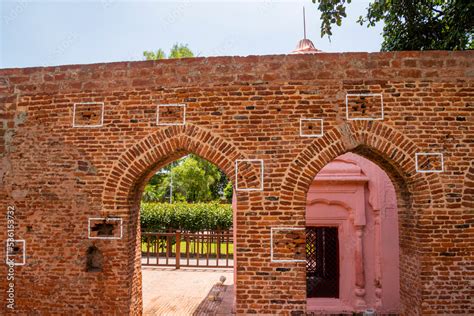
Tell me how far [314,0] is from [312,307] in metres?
6.96

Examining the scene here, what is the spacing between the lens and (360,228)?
884cm

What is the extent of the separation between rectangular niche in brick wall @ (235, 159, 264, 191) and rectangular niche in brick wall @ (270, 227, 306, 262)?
2.49ft

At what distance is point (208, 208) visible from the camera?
20969 millimetres

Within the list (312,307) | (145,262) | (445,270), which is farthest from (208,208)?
(445,270)

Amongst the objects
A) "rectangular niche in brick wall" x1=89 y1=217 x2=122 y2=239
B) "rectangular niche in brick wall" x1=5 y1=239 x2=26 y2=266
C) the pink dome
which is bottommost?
"rectangular niche in brick wall" x1=5 y1=239 x2=26 y2=266

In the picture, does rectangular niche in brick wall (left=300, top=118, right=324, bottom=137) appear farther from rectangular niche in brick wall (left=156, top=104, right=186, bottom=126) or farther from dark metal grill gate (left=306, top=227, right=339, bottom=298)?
dark metal grill gate (left=306, top=227, right=339, bottom=298)

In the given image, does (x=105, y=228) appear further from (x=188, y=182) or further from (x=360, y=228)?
(x=188, y=182)

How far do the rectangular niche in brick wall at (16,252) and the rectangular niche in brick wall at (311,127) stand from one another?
512 cm

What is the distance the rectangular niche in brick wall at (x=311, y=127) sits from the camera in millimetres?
6133

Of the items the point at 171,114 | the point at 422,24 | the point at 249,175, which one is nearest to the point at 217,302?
the point at 249,175

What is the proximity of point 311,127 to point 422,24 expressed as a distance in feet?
25.8

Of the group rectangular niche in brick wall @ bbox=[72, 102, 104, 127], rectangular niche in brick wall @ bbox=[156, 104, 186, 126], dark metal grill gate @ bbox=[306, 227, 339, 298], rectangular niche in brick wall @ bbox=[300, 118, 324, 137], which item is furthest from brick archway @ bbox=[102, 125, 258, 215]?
dark metal grill gate @ bbox=[306, 227, 339, 298]

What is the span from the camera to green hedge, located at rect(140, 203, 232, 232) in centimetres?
2053

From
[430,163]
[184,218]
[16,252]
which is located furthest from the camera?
[184,218]
